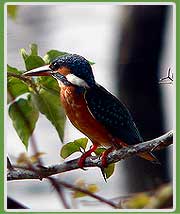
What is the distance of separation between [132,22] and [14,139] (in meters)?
0.27

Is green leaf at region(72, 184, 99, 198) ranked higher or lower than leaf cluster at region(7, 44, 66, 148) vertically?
lower

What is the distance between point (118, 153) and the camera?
901mm

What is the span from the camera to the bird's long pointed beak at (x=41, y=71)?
2.60ft

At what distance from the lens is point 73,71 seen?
35.2 inches

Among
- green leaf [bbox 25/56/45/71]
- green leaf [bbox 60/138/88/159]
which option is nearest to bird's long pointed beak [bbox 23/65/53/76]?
green leaf [bbox 25/56/45/71]

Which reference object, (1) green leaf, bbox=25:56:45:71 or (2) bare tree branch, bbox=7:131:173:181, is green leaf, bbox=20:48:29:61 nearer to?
(1) green leaf, bbox=25:56:45:71

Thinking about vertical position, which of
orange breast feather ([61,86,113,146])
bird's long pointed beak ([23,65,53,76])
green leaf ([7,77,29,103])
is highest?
bird's long pointed beak ([23,65,53,76])

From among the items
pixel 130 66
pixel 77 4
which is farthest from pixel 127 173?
pixel 77 4

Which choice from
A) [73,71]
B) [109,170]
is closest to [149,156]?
[109,170]

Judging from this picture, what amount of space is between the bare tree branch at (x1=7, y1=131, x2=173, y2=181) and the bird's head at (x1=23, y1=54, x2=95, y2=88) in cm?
11

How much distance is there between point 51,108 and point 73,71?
12 centimetres

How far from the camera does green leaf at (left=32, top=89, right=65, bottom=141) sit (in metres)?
0.77

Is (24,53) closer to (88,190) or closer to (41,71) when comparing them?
(41,71)

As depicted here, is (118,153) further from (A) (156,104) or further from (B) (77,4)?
(B) (77,4)
